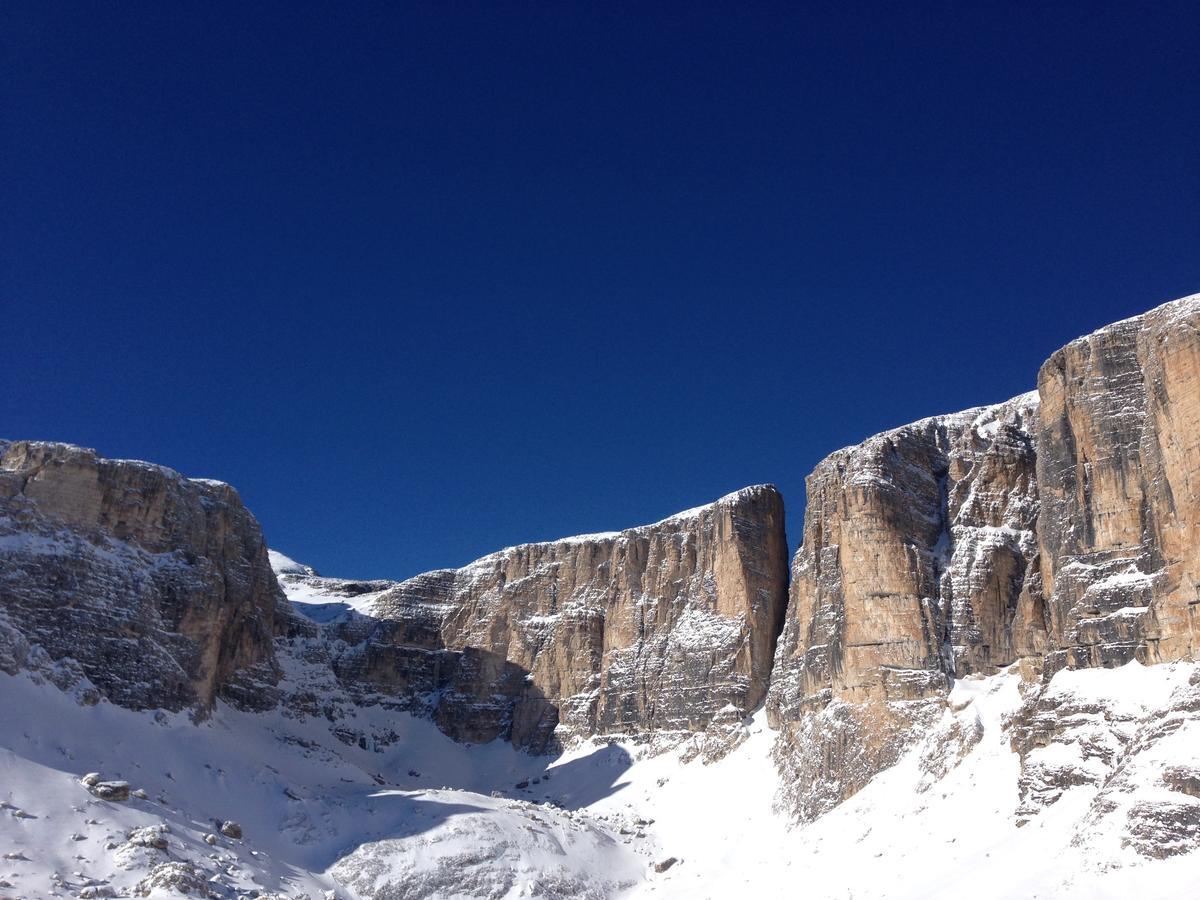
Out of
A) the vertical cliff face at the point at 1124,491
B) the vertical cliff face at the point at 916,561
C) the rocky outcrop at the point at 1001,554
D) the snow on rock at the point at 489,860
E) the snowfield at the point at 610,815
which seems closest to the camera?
the snowfield at the point at 610,815

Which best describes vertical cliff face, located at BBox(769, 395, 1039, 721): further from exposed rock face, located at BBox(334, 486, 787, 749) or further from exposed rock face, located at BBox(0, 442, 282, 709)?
exposed rock face, located at BBox(0, 442, 282, 709)

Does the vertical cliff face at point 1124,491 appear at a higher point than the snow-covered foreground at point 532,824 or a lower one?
higher

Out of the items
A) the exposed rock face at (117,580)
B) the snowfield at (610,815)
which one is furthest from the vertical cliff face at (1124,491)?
the exposed rock face at (117,580)

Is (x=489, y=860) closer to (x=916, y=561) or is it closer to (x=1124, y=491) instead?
(x=916, y=561)

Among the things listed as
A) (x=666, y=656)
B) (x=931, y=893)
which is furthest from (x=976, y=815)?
(x=666, y=656)

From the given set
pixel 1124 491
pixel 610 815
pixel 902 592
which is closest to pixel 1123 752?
pixel 1124 491

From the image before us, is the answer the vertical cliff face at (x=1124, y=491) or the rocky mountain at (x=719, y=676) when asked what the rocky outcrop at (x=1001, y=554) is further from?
the rocky mountain at (x=719, y=676)

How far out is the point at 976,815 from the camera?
57906mm

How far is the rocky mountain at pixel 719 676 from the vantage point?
179ft

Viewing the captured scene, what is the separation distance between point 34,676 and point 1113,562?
66.7 metres

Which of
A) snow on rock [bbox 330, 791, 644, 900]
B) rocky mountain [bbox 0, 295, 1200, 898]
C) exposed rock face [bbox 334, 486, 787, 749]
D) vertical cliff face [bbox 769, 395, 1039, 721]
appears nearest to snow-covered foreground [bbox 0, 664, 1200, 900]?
snow on rock [bbox 330, 791, 644, 900]

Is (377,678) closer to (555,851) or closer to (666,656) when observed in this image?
(666,656)

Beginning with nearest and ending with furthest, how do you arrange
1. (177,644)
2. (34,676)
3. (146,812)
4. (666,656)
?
(146,812) < (34,676) < (177,644) < (666,656)

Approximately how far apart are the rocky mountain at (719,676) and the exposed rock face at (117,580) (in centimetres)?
25
